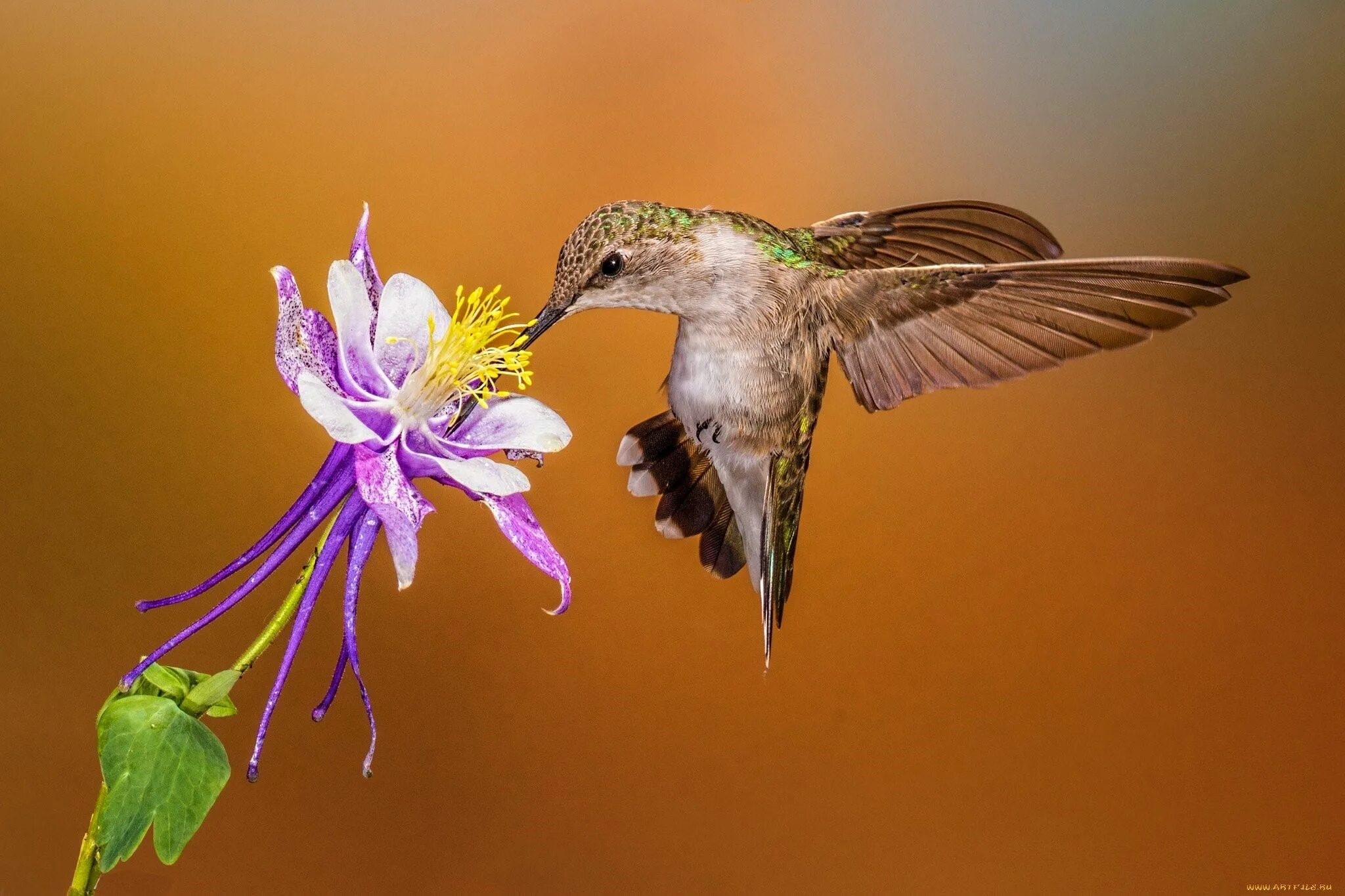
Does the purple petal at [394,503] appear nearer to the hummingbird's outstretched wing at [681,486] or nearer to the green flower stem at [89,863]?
the green flower stem at [89,863]

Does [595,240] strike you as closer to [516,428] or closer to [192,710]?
[516,428]

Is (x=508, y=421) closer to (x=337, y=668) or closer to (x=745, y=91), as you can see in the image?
(x=337, y=668)

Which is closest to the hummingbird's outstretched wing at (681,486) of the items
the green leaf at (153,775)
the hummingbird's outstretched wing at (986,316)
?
the hummingbird's outstretched wing at (986,316)

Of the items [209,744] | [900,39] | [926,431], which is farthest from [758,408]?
[900,39]

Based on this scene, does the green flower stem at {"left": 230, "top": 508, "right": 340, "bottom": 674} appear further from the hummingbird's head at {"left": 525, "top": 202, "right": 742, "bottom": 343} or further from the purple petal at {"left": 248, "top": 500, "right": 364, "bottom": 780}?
the hummingbird's head at {"left": 525, "top": 202, "right": 742, "bottom": 343}

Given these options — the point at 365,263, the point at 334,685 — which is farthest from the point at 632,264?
the point at 334,685
